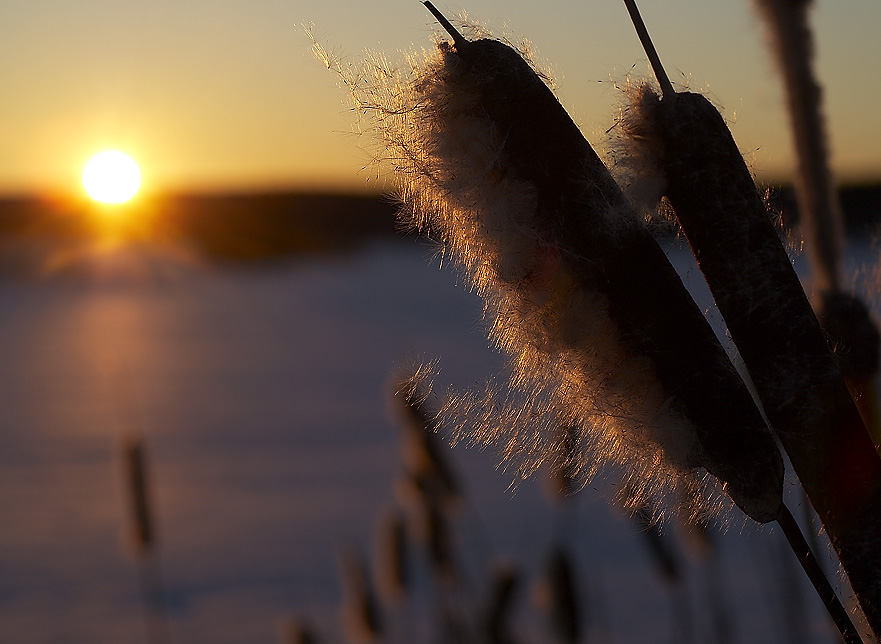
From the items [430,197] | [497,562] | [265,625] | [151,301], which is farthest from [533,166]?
[151,301]

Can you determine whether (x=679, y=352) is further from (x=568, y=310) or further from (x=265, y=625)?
(x=265, y=625)

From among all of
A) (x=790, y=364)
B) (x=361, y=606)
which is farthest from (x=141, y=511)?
(x=790, y=364)

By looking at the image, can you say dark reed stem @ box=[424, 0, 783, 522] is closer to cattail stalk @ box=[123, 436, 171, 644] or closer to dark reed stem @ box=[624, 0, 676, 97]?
dark reed stem @ box=[624, 0, 676, 97]

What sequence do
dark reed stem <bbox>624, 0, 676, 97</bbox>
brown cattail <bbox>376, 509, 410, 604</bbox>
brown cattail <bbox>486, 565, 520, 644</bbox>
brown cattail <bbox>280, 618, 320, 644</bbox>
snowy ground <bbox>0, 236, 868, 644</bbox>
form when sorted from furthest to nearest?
snowy ground <bbox>0, 236, 868, 644</bbox> < brown cattail <bbox>376, 509, 410, 604</bbox> < brown cattail <bbox>280, 618, 320, 644</bbox> < brown cattail <bbox>486, 565, 520, 644</bbox> < dark reed stem <bbox>624, 0, 676, 97</bbox>

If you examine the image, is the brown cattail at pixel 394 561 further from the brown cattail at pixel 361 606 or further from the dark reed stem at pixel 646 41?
the dark reed stem at pixel 646 41

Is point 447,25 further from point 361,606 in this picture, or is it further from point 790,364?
point 361,606

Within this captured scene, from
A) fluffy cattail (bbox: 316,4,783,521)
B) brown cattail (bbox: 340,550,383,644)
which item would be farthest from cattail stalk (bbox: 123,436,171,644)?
fluffy cattail (bbox: 316,4,783,521)
